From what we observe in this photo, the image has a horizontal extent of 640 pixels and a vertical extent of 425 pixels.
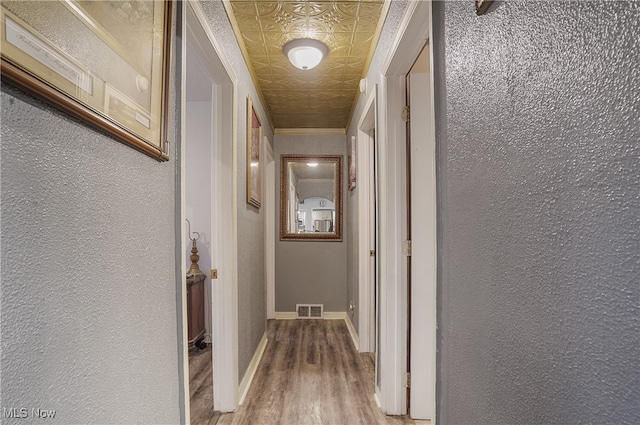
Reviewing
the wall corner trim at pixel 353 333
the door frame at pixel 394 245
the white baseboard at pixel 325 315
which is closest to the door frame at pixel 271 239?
the white baseboard at pixel 325 315

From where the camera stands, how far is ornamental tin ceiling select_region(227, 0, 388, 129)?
79.9 inches

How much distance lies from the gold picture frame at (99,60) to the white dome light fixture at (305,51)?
1.34 m

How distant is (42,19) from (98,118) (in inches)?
7.9

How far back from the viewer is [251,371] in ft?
8.58

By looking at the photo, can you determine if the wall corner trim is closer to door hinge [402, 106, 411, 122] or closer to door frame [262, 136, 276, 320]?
door frame [262, 136, 276, 320]

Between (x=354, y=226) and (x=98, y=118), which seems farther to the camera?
(x=354, y=226)

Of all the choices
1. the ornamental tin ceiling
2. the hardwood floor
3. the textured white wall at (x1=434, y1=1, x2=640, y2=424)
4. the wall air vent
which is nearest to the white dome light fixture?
the ornamental tin ceiling

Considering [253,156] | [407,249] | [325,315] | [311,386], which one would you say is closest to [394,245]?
[407,249]

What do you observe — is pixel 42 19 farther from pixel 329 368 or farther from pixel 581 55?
pixel 329 368

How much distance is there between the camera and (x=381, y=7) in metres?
2.02

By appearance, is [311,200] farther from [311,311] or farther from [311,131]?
[311,311]

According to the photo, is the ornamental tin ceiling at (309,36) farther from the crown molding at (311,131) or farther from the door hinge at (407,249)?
the door hinge at (407,249)

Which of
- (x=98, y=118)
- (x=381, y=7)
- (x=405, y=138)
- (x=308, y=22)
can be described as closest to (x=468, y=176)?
(x=98, y=118)

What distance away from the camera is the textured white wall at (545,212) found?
0.47 m
